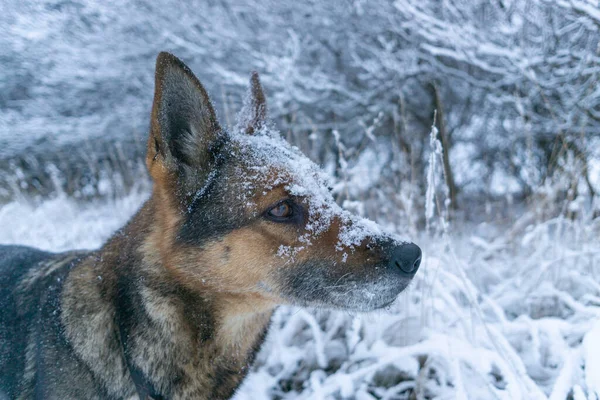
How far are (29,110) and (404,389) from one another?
7.02 meters

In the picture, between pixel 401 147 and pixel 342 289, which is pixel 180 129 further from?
pixel 401 147

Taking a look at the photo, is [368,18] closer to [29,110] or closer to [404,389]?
[29,110]

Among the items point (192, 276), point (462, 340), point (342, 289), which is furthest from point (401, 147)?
point (192, 276)

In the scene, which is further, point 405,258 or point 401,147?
point 401,147

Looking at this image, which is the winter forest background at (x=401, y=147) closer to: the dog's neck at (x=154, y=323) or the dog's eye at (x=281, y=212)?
the dog's neck at (x=154, y=323)

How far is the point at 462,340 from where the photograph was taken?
266 cm

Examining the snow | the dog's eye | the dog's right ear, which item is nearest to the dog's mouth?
the snow

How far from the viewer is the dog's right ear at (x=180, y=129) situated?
1930 mm

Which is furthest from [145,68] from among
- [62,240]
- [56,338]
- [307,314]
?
[56,338]

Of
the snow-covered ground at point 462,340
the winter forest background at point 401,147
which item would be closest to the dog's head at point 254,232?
the snow-covered ground at point 462,340

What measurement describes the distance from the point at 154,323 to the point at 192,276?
27 cm

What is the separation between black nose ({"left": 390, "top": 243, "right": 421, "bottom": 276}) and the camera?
1.97m

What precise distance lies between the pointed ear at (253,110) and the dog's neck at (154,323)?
76 centimetres

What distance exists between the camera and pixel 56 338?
2035 mm
